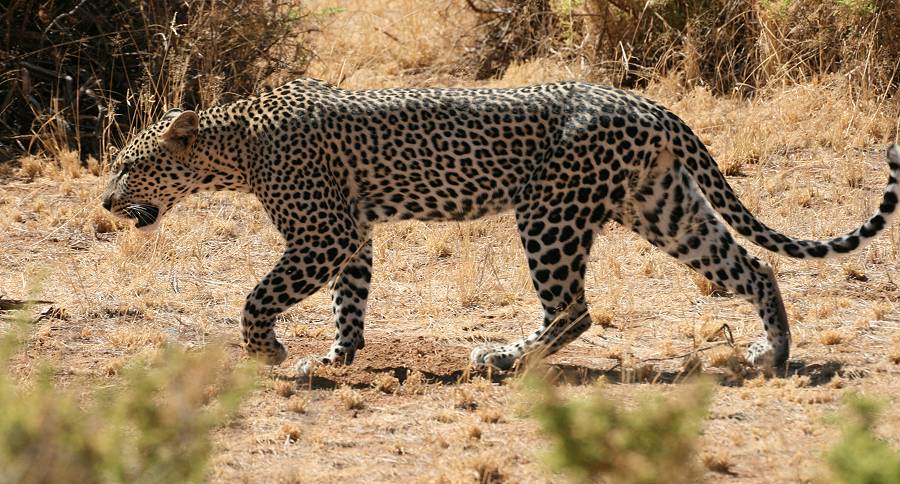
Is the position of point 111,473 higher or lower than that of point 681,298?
higher

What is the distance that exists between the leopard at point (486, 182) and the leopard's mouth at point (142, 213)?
76mm

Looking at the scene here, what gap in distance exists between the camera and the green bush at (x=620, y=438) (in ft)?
14.8

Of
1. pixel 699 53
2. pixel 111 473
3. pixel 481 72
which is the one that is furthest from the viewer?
pixel 481 72

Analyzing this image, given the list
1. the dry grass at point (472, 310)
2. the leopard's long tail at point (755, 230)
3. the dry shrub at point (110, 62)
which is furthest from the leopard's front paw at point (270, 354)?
the dry shrub at point (110, 62)

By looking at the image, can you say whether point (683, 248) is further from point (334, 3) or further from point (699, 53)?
point (334, 3)

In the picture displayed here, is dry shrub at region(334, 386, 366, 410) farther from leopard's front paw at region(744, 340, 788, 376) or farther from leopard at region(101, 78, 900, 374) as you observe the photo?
leopard's front paw at region(744, 340, 788, 376)

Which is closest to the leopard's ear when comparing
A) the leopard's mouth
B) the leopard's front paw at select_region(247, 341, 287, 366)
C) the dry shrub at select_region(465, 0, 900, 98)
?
the leopard's mouth

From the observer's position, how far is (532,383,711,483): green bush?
4.50 m

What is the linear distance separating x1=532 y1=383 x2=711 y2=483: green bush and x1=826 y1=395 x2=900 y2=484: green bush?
48 centimetres

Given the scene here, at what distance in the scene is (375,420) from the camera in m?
6.89

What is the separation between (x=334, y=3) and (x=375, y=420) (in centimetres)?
1101

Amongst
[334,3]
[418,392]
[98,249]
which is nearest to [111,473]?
[418,392]

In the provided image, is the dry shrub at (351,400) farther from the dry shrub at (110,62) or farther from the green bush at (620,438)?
the dry shrub at (110,62)

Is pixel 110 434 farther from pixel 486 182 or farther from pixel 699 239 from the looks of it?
pixel 699 239
